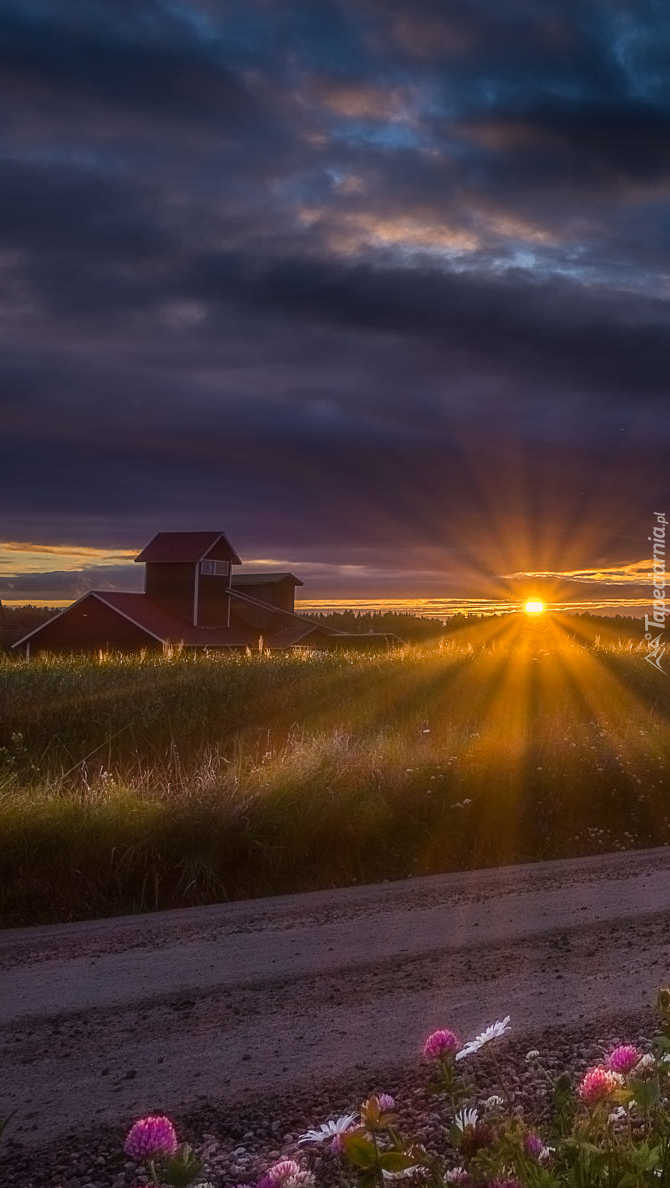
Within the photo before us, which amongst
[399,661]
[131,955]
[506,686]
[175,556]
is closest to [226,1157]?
[131,955]

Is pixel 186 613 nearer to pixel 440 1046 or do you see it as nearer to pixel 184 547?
pixel 184 547

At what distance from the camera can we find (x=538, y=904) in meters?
7.28

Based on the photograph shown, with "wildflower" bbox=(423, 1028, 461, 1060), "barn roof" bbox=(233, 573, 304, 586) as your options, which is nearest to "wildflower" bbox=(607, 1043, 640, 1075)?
"wildflower" bbox=(423, 1028, 461, 1060)

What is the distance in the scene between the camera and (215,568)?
45.0 metres

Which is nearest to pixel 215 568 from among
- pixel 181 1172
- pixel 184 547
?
pixel 184 547

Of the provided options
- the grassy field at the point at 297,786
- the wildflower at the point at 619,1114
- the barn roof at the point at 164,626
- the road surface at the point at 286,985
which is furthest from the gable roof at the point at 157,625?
the wildflower at the point at 619,1114

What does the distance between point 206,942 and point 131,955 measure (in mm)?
496

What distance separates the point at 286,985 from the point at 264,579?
45.0 m

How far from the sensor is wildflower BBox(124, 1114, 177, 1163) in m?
2.15

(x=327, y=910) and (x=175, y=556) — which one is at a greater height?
(x=175, y=556)

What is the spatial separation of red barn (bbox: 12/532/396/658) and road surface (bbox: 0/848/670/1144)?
109 ft

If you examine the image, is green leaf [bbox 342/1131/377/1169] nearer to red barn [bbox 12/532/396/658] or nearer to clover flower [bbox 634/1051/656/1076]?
clover flower [bbox 634/1051/656/1076]

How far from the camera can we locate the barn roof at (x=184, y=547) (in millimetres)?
44562

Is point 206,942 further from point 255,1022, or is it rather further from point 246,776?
point 246,776
